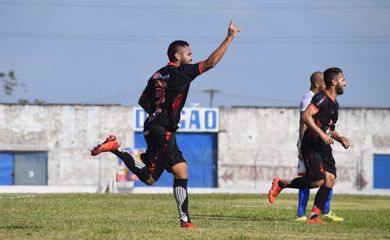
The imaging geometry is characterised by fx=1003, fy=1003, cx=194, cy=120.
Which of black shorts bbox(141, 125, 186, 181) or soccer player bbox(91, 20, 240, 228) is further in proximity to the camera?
black shorts bbox(141, 125, 186, 181)

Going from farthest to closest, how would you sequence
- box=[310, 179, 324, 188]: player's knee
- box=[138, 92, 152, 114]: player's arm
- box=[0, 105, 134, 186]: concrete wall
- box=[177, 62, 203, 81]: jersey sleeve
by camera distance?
box=[0, 105, 134, 186]: concrete wall, box=[310, 179, 324, 188]: player's knee, box=[138, 92, 152, 114]: player's arm, box=[177, 62, 203, 81]: jersey sleeve

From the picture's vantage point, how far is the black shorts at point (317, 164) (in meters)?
14.8

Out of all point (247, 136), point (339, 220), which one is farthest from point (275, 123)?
point (339, 220)

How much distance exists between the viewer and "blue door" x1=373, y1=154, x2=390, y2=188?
64.0 meters

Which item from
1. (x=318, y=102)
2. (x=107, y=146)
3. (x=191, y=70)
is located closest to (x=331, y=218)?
(x=318, y=102)

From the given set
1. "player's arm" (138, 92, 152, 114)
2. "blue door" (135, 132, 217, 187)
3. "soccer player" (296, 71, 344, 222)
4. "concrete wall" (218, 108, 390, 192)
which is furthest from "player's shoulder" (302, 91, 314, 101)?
"concrete wall" (218, 108, 390, 192)

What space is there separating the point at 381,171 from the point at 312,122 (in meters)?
51.4

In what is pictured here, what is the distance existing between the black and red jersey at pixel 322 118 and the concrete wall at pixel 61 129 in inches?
2029

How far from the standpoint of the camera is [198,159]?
6209cm

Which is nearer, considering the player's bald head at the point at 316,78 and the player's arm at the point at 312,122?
the player's arm at the point at 312,122

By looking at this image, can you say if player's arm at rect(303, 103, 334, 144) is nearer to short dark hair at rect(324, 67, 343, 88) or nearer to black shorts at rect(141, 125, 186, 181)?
short dark hair at rect(324, 67, 343, 88)

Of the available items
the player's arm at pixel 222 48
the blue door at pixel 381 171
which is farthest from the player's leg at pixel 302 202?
the blue door at pixel 381 171

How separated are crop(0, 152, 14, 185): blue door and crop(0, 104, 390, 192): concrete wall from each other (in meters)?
0.49

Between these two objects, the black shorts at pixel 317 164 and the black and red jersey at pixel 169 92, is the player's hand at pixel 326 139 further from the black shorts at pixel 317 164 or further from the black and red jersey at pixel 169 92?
the black and red jersey at pixel 169 92
